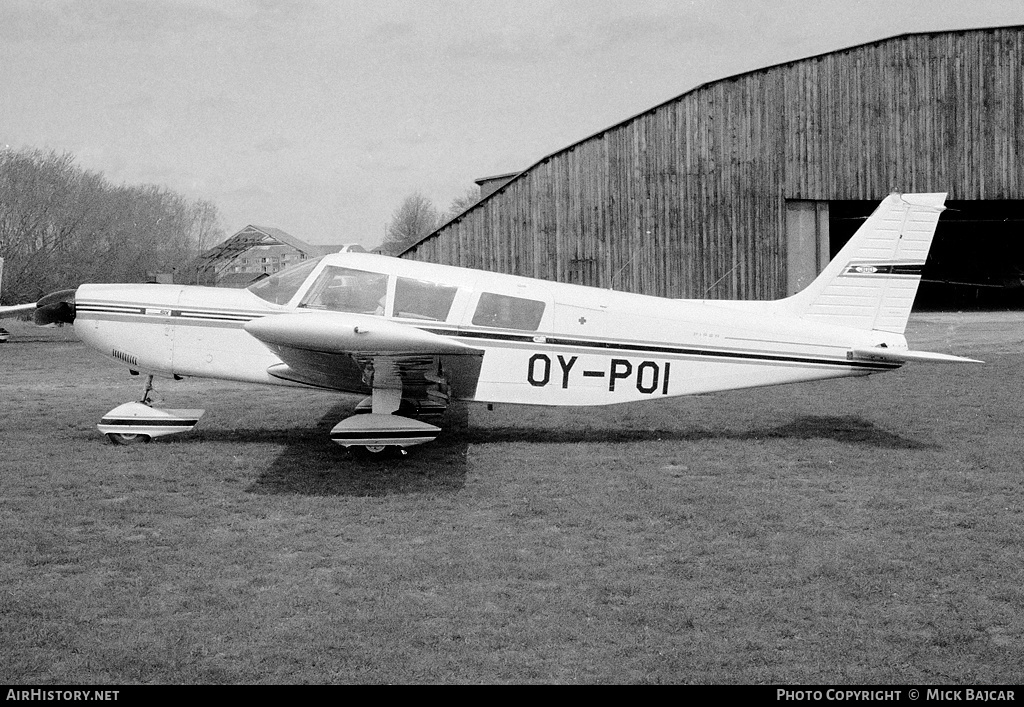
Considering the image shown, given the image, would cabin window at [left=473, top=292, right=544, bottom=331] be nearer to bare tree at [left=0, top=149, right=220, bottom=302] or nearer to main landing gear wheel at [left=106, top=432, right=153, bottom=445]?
main landing gear wheel at [left=106, top=432, right=153, bottom=445]

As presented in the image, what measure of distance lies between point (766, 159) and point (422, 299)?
16056mm

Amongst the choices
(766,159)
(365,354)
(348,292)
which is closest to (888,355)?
(365,354)

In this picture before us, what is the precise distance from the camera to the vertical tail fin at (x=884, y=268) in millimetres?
9359

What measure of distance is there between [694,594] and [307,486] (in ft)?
12.7

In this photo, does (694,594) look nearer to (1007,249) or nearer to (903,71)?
(903,71)

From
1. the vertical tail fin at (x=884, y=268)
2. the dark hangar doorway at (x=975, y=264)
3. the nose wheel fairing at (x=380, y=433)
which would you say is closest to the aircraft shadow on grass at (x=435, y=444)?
the nose wheel fairing at (x=380, y=433)

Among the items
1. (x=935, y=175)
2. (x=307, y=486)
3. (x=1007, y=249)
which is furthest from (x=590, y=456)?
(x=1007, y=249)

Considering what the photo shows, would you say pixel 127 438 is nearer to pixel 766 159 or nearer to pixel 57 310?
pixel 57 310

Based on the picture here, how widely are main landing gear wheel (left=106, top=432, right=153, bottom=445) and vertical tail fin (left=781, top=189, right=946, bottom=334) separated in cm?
735

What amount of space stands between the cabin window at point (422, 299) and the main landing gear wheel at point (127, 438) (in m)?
3.04

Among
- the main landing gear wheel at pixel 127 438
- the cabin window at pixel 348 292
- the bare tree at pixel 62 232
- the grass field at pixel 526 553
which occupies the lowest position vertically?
the grass field at pixel 526 553

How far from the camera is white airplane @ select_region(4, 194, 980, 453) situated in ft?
29.1

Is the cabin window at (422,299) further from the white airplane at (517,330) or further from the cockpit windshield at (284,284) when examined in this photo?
the cockpit windshield at (284,284)

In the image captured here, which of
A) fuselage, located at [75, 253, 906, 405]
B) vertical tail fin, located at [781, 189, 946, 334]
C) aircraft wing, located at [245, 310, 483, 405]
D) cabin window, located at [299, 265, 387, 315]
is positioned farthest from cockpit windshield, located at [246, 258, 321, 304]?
vertical tail fin, located at [781, 189, 946, 334]
